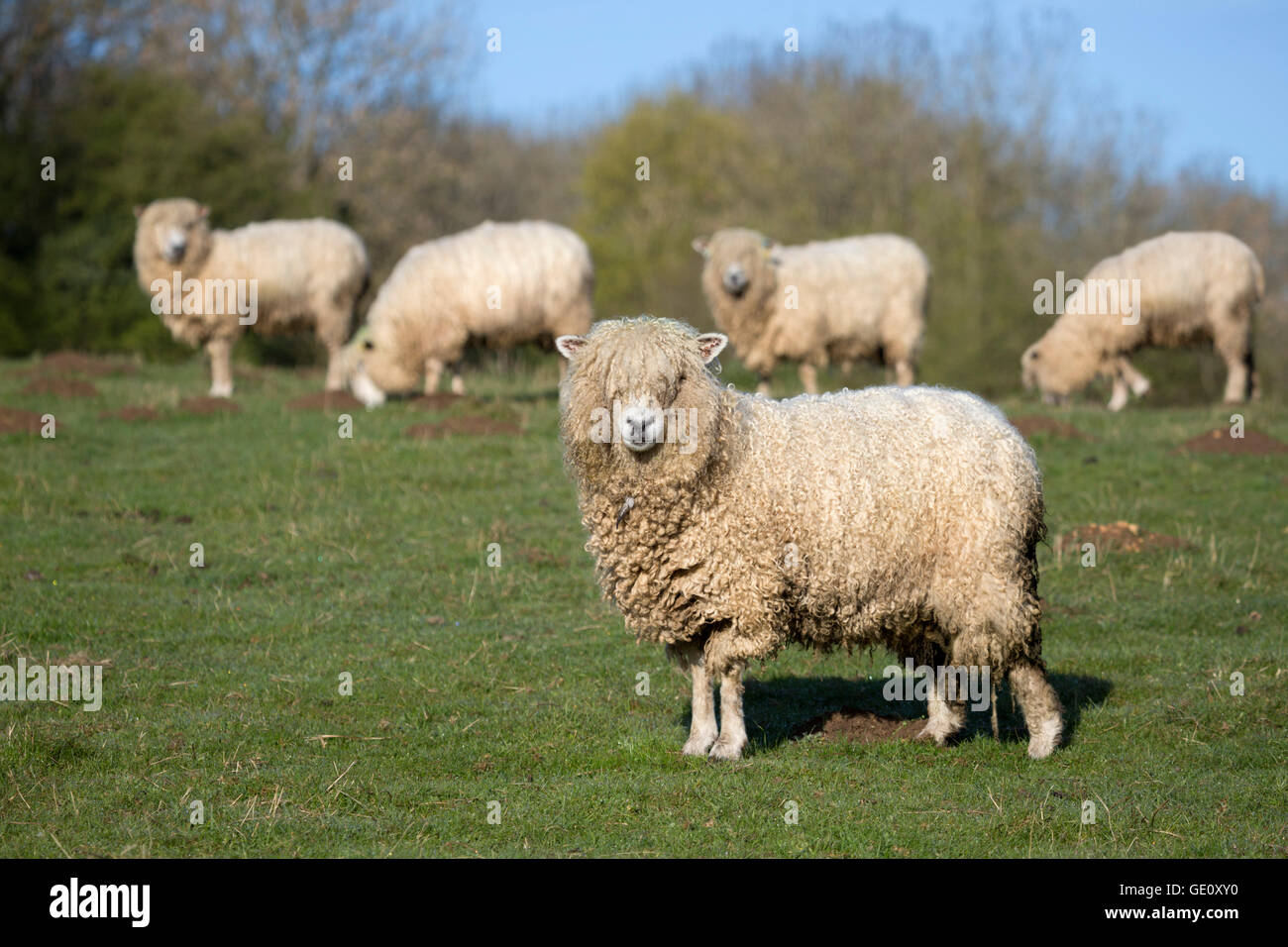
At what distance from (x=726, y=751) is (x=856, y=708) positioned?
4.92ft

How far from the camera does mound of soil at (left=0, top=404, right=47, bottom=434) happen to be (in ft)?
48.0

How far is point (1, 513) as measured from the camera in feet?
39.1

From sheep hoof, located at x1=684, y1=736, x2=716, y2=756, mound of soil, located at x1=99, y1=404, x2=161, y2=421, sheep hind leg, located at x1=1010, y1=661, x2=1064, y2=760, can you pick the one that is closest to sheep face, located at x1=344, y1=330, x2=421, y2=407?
mound of soil, located at x1=99, y1=404, x2=161, y2=421

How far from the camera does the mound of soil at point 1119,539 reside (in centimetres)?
1147

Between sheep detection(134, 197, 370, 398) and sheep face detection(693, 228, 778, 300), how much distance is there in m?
5.27

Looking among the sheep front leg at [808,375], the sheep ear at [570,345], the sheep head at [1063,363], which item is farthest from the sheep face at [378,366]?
the sheep ear at [570,345]

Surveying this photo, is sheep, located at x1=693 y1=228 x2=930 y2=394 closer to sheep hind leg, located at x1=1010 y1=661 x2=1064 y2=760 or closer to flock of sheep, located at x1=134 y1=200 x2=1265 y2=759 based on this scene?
flock of sheep, located at x1=134 y1=200 x2=1265 y2=759

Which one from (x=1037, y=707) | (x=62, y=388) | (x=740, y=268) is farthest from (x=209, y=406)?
(x=1037, y=707)

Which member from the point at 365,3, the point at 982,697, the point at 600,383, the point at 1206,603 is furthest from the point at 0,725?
the point at 365,3

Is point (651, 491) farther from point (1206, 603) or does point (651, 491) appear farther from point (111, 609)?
point (1206, 603)

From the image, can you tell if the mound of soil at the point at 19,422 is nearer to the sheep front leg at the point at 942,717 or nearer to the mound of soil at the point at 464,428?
the mound of soil at the point at 464,428

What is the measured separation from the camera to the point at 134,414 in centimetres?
1574

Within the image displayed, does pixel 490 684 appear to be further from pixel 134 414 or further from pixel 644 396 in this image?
pixel 134 414
